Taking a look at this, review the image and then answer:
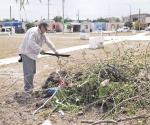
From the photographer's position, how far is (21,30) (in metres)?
86.9

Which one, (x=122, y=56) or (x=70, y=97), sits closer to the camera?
(x=70, y=97)

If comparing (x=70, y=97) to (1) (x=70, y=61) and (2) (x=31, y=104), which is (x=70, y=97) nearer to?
(2) (x=31, y=104)

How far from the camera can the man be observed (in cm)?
949

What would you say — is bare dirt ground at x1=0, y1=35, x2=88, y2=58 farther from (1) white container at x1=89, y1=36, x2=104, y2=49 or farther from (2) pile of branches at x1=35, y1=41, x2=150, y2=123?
(2) pile of branches at x1=35, y1=41, x2=150, y2=123

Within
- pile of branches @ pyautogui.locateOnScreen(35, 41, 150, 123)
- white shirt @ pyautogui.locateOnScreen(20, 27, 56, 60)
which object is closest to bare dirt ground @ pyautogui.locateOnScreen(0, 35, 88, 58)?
white shirt @ pyautogui.locateOnScreen(20, 27, 56, 60)

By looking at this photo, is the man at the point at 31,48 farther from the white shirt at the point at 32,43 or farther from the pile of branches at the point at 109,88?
the pile of branches at the point at 109,88

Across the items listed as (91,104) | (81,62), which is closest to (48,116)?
(91,104)

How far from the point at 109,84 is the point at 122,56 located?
118cm

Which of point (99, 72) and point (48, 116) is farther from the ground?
point (99, 72)

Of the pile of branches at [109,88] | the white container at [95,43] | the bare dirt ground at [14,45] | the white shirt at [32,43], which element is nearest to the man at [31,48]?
the white shirt at [32,43]

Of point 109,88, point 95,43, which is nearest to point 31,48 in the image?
point 109,88

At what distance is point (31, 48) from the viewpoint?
955 centimetres

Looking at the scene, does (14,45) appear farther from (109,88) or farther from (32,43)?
(109,88)

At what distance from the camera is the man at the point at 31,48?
949 centimetres
